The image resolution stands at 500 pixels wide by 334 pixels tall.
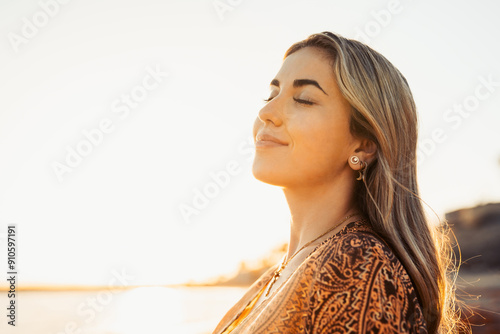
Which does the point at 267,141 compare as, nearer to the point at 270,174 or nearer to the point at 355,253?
the point at 270,174

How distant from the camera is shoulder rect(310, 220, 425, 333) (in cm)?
164

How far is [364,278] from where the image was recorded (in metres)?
1.70

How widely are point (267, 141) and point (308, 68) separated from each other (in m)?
0.48

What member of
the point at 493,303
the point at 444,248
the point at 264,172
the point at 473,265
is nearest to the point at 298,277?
the point at 264,172

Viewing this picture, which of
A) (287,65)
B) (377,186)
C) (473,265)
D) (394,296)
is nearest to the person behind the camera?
(394,296)

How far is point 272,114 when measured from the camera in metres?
2.57

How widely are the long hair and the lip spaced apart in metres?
0.41

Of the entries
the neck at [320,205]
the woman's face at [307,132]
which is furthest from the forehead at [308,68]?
the neck at [320,205]

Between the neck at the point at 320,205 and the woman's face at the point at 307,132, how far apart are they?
0.07 metres

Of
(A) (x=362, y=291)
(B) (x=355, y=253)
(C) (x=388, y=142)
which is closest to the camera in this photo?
(A) (x=362, y=291)

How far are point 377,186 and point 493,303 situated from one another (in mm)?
6433

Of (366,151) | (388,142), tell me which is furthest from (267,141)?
(388,142)

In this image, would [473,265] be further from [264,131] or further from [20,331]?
[20,331]

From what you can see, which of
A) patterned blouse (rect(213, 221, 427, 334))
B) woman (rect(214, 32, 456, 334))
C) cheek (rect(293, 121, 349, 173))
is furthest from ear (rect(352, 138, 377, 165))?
patterned blouse (rect(213, 221, 427, 334))
